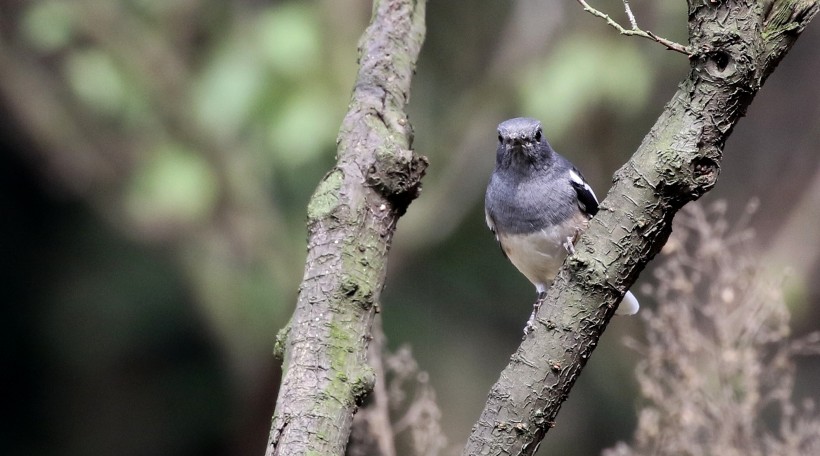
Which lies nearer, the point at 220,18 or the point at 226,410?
the point at 220,18

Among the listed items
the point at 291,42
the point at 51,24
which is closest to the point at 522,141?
the point at 291,42

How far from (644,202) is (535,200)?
126 cm

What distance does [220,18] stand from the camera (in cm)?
475

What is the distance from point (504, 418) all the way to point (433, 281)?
4.16m

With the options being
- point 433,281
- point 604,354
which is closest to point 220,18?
point 433,281

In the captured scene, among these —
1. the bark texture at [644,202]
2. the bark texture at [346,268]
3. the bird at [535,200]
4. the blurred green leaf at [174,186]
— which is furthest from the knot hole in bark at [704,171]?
the blurred green leaf at [174,186]

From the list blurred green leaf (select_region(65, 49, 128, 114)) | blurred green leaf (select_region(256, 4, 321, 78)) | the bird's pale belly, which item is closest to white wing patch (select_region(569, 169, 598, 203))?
the bird's pale belly

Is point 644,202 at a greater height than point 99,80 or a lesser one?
lesser

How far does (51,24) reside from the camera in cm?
443

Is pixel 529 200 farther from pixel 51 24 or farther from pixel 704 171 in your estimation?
pixel 51 24

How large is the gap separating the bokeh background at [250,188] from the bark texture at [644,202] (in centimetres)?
220

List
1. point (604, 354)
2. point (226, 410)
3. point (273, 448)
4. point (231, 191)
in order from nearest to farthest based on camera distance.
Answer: point (273, 448) < point (231, 191) < point (604, 354) < point (226, 410)

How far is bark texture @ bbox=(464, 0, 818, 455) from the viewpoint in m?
1.57

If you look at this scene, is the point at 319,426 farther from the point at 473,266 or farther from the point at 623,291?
the point at 473,266
